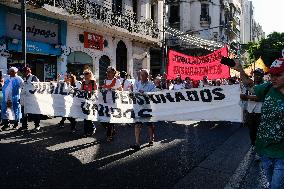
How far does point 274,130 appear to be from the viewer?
364cm

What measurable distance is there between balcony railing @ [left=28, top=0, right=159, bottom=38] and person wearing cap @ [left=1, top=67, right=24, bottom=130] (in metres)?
7.13

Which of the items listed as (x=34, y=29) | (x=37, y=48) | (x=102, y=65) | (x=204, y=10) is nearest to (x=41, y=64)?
(x=37, y=48)

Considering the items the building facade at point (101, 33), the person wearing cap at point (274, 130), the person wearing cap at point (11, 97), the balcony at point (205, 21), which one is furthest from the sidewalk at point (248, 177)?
the balcony at point (205, 21)

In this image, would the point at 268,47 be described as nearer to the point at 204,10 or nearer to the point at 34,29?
the point at 204,10

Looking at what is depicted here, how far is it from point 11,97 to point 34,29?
8.66m

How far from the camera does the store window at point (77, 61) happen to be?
67.8ft

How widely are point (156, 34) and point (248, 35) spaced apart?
67502 millimetres

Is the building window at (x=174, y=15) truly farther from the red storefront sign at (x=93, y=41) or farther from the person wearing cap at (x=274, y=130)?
the person wearing cap at (x=274, y=130)

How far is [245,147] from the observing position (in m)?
8.97

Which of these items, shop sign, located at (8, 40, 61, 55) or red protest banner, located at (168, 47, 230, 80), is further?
shop sign, located at (8, 40, 61, 55)

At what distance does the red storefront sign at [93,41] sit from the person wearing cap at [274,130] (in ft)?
59.9

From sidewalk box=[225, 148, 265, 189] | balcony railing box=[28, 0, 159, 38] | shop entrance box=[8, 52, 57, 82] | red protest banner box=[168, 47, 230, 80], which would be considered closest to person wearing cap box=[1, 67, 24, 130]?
red protest banner box=[168, 47, 230, 80]

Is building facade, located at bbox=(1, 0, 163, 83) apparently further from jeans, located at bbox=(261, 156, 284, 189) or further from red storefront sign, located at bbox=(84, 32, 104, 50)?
jeans, located at bbox=(261, 156, 284, 189)

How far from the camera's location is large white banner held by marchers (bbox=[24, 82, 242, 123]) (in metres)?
7.02
